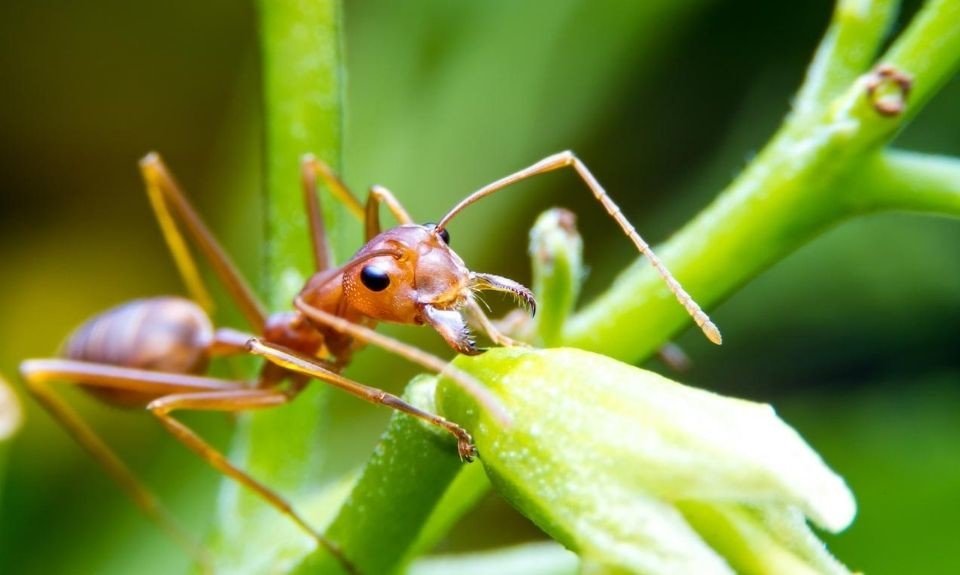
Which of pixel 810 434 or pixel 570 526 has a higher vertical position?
pixel 570 526

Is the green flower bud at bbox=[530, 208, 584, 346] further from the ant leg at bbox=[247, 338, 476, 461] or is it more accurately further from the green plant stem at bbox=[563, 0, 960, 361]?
the ant leg at bbox=[247, 338, 476, 461]

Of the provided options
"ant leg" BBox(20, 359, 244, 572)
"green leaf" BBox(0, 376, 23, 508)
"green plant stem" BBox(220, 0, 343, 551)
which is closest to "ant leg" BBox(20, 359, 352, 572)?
"ant leg" BBox(20, 359, 244, 572)

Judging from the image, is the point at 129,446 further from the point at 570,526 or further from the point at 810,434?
the point at 570,526

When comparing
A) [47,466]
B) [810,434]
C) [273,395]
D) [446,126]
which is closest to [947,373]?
[810,434]

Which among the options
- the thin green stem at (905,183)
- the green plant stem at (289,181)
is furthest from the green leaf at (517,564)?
the thin green stem at (905,183)

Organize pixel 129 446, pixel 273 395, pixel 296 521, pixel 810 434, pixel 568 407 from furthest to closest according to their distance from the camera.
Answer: pixel 129 446, pixel 810 434, pixel 273 395, pixel 296 521, pixel 568 407
